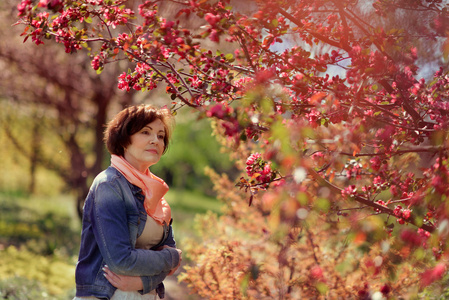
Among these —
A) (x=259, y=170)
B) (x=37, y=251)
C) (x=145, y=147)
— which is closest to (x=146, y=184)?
(x=145, y=147)

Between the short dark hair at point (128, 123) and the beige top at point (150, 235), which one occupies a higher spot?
the short dark hair at point (128, 123)

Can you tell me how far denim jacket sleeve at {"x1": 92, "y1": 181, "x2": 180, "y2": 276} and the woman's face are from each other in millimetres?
252

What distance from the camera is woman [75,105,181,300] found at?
2.05m

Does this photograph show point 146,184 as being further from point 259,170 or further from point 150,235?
point 259,170

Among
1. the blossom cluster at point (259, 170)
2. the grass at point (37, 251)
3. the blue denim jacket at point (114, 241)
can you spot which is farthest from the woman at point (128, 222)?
the grass at point (37, 251)

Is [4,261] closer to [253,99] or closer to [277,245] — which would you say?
[277,245]

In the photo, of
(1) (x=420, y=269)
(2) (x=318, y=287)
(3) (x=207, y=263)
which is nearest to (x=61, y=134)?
(3) (x=207, y=263)

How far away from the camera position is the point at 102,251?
2051 millimetres

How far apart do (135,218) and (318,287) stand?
6.02ft

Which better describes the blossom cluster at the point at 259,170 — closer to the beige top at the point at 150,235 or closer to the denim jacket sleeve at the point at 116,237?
the beige top at the point at 150,235

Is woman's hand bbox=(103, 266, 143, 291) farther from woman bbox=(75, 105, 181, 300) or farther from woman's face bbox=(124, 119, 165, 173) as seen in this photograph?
woman's face bbox=(124, 119, 165, 173)

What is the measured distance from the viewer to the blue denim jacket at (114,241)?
2033 mm

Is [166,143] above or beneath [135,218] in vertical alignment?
above

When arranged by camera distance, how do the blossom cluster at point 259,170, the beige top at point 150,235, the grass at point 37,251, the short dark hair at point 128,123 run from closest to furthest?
1. the beige top at point 150,235
2. the short dark hair at point 128,123
3. the blossom cluster at point 259,170
4. the grass at point 37,251
